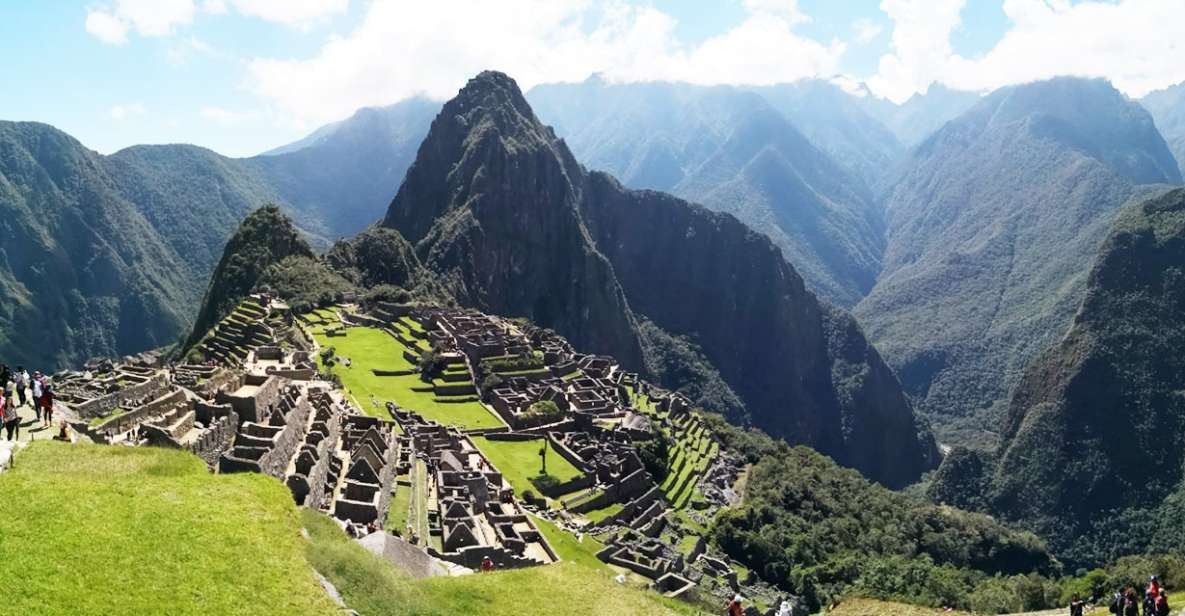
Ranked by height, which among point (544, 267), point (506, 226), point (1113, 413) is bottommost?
point (1113, 413)

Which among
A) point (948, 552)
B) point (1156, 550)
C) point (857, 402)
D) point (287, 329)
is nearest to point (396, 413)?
point (287, 329)

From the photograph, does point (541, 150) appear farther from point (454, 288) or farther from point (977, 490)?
point (977, 490)

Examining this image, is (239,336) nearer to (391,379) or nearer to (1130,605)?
(391,379)

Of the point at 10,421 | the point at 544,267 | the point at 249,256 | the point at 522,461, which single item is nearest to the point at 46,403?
the point at 10,421

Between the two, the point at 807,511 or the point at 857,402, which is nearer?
the point at 807,511

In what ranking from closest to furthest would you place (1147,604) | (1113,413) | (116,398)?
(1147,604) → (116,398) → (1113,413)

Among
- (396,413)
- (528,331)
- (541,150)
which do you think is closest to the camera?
(396,413)

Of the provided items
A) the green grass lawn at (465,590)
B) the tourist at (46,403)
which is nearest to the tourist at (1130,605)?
the green grass lawn at (465,590)
